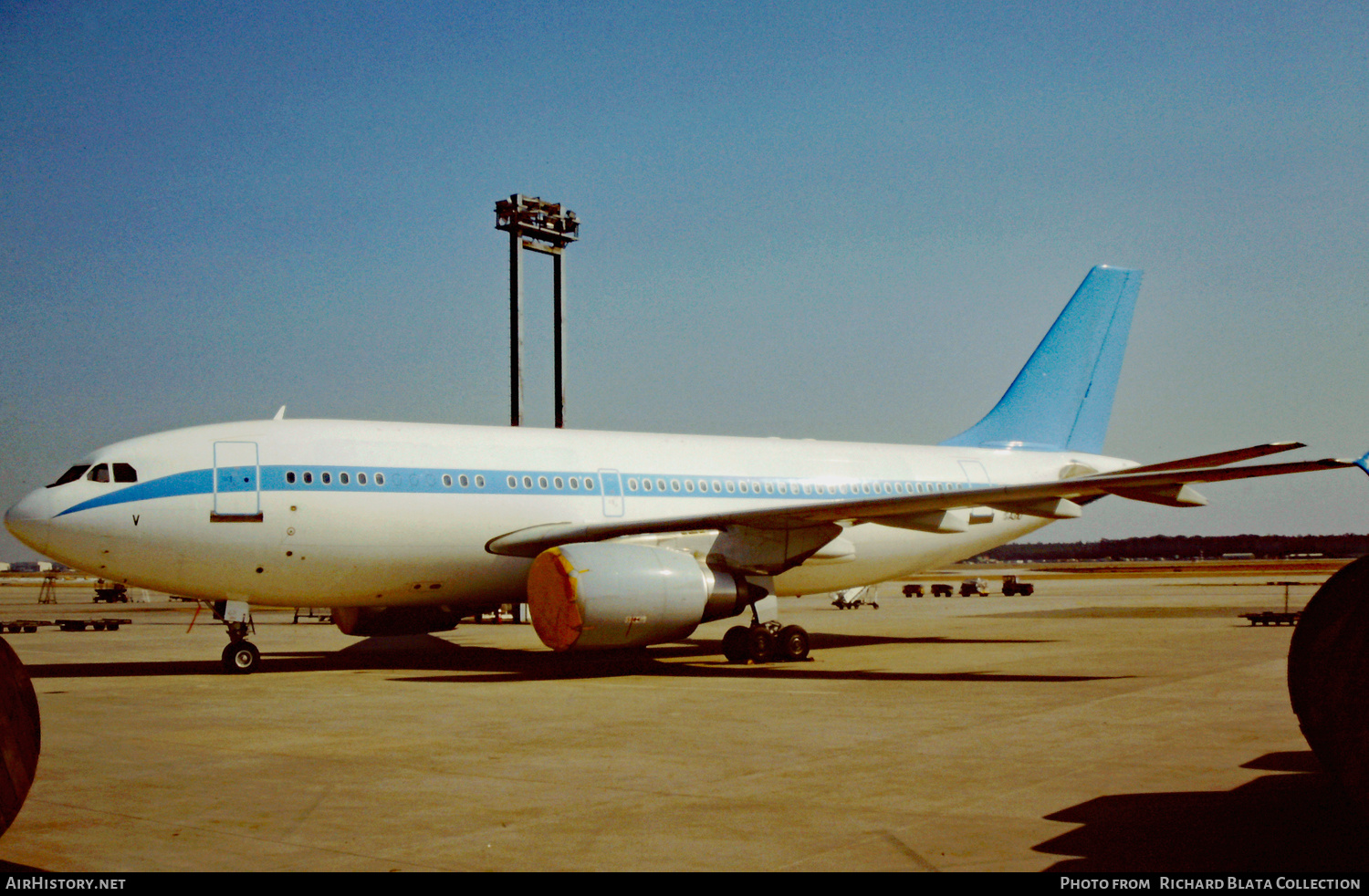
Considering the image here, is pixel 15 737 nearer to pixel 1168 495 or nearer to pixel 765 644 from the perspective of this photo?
pixel 765 644

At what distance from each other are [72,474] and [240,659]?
12.0 feet

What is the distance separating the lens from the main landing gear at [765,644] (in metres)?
18.4

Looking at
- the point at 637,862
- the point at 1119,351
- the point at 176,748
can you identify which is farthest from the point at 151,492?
the point at 1119,351

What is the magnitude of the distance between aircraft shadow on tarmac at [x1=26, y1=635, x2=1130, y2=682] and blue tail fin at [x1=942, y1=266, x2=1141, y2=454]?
5902 millimetres

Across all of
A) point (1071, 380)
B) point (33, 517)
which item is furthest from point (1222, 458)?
point (33, 517)

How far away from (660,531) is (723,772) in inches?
377

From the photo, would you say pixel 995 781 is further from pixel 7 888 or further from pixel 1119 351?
pixel 1119 351

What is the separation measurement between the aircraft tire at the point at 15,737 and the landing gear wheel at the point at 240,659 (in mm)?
11773

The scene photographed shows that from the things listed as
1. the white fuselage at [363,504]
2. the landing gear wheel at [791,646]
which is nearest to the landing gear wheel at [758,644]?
the landing gear wheel at [791,646]

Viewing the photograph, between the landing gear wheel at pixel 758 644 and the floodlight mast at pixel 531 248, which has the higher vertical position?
the floodlight mast at pixel 531 248

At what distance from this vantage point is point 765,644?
60.5ft

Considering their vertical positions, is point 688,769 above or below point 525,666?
below

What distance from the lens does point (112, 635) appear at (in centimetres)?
2777

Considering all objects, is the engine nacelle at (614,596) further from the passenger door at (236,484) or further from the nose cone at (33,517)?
the nose cone at (33,517)
